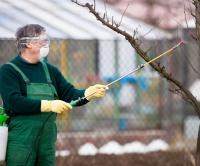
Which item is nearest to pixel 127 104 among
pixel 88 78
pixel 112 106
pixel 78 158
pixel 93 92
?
pixel 112 106

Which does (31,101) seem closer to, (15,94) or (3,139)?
(15,94)

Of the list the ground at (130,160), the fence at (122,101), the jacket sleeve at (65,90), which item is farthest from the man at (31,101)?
the fence at (122,101)

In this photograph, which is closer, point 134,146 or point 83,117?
point 134,146

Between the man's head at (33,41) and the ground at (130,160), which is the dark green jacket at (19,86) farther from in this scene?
the ground at (130,160)

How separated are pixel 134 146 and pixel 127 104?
188 cm

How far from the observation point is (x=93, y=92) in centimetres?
543

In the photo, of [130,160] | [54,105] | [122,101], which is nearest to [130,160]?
[130,160]

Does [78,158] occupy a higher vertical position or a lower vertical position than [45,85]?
lower

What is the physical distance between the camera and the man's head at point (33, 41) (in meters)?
5.46

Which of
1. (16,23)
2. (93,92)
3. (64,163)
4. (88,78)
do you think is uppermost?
(16,23)

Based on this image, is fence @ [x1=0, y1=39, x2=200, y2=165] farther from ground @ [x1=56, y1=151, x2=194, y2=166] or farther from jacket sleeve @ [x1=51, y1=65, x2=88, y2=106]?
jacket sleeve @ [x1=51, y1=65, x2=88, y2=106]

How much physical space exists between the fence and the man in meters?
5.06

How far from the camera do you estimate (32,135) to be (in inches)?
208

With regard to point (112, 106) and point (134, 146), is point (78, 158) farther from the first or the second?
point (112, 106)
